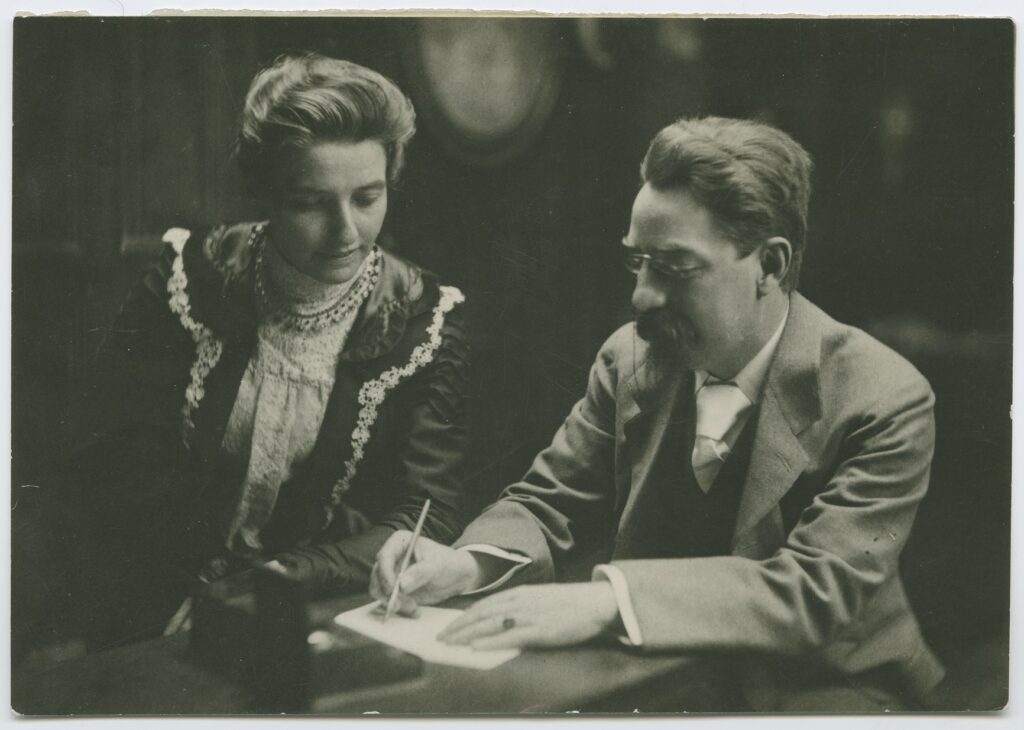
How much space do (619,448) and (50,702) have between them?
4.23 ft

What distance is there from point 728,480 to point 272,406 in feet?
3.14

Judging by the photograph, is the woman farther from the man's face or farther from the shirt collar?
the shirt collar

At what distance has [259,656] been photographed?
2.00 metres

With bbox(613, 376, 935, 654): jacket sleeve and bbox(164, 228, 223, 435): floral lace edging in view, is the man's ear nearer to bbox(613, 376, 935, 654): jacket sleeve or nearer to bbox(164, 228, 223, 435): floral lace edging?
bbox(613, 376, 935, 654): jacket sleeve

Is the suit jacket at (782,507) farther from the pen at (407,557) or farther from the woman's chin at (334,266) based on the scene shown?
the woman's chin at (334,266)

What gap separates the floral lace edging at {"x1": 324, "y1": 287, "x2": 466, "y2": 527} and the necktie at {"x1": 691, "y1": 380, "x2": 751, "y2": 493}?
551mm

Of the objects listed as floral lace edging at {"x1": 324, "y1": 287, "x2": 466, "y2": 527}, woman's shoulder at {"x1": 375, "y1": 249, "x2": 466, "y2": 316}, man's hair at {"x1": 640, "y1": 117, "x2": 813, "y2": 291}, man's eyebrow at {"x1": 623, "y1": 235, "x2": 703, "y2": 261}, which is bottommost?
floral lace edging at {"x1": 324, "y1": 287, "x2": 466, "y2": 527}

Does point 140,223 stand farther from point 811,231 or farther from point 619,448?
point 811,231

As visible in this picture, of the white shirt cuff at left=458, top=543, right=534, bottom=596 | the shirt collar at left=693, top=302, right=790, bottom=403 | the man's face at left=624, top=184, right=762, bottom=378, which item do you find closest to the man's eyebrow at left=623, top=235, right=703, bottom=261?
the man's face at left=624, top=184, right=762, bottom=378

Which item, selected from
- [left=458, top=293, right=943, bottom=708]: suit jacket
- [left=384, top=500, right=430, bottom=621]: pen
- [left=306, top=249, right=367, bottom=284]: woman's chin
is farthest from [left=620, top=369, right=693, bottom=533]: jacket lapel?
[left=306, top=249, right=367, bottom=284]: woman's chin

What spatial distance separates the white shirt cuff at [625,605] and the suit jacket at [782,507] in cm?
1

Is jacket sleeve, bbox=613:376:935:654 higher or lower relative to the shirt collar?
lower

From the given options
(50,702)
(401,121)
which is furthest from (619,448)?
(50,702)

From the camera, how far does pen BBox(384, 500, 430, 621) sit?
1998mm
